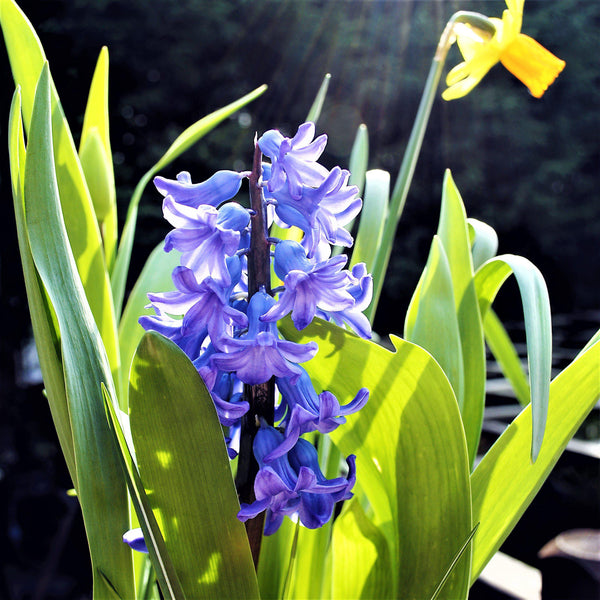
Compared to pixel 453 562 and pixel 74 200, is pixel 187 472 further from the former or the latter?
pixel 74 200

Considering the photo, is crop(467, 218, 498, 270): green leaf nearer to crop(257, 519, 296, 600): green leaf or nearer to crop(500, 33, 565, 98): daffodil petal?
crop(500, 33, 565, 98): daffodil petal

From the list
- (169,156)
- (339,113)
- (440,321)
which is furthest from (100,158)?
(339,113)

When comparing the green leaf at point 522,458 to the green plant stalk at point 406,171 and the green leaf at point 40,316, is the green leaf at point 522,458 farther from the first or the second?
the green leaf at point 40,316

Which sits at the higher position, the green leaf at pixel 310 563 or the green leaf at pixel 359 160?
the green leaf at pixel 359 160

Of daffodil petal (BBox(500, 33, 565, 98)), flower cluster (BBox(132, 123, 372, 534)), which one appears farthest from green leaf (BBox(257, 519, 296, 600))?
daffodil petal (BBox(500, 33, 565, 98))

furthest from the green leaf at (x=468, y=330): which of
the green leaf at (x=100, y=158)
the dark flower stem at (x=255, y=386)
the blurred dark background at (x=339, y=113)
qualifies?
the blurred dark background at (x=339, y=113)

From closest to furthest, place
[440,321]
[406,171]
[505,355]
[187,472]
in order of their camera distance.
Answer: [187,472] < [440,321] < [406,171] < [505,355]
